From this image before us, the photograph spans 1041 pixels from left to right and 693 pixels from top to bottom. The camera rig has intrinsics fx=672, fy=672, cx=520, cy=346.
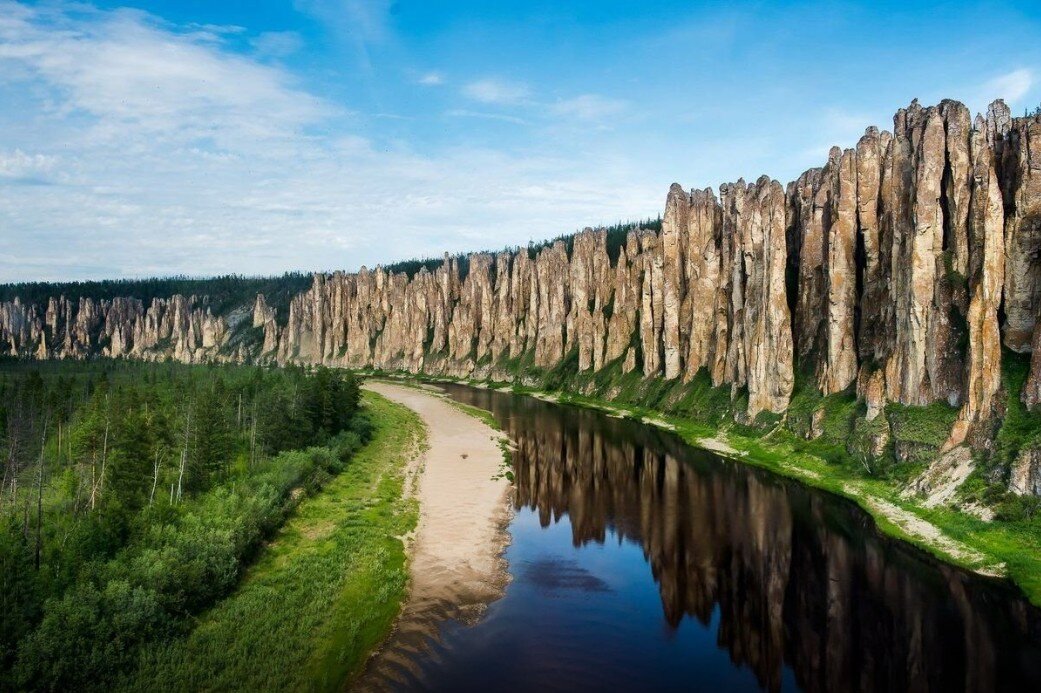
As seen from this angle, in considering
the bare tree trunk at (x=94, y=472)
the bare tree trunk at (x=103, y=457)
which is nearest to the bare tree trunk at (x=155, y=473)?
the bare tree trunk at (x=103, y=457)

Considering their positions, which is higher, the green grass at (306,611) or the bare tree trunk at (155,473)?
the bare tree trunk at (155,473)

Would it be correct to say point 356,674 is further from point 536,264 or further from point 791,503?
point 536,264

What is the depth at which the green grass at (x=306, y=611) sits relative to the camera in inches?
955

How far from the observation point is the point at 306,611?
1168 inches

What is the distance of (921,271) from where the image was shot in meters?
56.7

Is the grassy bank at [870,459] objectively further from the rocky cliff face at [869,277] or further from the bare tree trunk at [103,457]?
the bare tree trunk at [103,457]

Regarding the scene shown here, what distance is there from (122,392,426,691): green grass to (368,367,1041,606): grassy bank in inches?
1172

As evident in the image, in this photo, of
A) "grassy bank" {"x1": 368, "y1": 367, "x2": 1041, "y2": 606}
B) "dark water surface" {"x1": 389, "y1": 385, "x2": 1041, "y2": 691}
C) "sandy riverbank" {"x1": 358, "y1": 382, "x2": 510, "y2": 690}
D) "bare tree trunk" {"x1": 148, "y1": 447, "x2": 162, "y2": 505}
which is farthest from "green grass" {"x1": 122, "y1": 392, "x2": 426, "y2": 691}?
"grassy bank" {"x1": 368, "y1": 367, "x2": 1041, "y2": 606}

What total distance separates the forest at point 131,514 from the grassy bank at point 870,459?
3734 centimetres

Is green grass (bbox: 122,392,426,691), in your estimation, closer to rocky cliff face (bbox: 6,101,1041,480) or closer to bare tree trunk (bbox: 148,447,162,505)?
bare tree trunk (bbox: 148,447,162,505)

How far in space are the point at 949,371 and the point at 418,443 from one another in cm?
5070

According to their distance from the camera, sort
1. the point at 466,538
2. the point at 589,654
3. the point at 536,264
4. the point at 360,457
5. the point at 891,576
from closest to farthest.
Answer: the point at 589,654, the point at 891,576, the point at 466,538, the point at 360,457, the point at 536,264

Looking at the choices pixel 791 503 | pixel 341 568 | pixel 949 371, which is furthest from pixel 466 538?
pixel 949 371

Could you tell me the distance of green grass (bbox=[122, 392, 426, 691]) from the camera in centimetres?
2425
